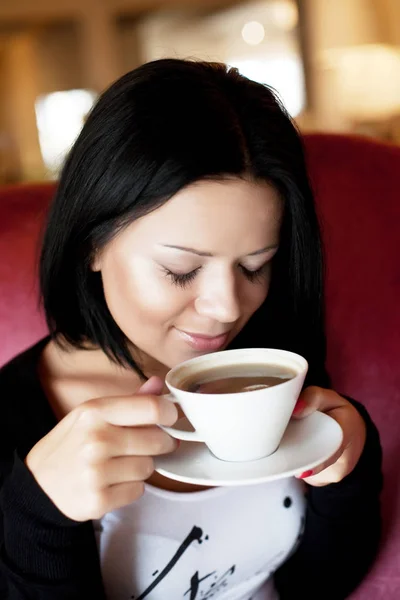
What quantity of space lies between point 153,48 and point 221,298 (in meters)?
6.24

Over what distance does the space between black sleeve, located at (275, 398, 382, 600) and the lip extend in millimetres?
202

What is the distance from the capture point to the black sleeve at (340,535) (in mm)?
889

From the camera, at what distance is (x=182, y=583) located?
0.85 meters

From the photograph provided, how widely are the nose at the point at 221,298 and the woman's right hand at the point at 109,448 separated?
0.12 metres

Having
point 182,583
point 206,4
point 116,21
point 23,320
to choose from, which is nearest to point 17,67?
point 116,21

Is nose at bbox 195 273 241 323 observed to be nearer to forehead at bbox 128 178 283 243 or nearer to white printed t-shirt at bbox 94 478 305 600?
forehead at bbox 128 178 283 243

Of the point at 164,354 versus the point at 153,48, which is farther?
the point at 153,48

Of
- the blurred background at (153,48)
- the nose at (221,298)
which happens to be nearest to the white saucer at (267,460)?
the nose at (221,298)

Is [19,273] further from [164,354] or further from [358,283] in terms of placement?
[358,283]

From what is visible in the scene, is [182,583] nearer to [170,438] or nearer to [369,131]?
[170,438]

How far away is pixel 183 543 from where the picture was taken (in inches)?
33.5

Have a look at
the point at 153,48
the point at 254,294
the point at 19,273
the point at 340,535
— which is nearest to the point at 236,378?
the point at 254,294

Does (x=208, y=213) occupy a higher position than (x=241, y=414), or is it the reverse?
(x=208, y=213)

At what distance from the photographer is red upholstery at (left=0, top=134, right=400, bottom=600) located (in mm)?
1029
